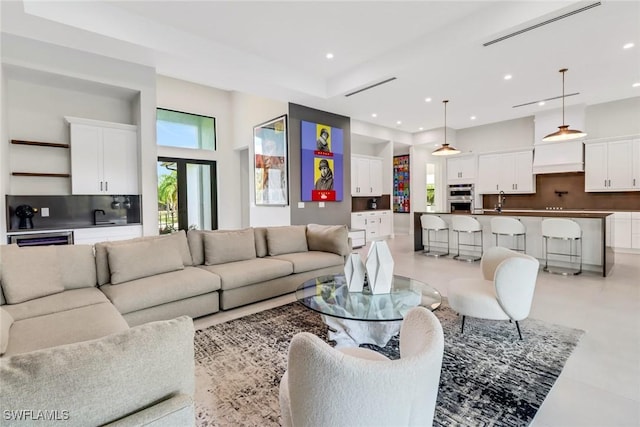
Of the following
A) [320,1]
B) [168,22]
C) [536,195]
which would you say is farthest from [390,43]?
[536,195]

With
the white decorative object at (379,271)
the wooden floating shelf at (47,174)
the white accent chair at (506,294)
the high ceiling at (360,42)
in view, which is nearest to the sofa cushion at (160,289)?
the white decorative object at (379,271)

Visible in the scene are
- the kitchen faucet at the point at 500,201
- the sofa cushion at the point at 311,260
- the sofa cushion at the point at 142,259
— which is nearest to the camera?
the sofa cushion at the point at 142,259

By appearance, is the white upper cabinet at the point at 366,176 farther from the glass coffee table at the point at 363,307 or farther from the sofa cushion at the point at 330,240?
the glass coffee table at the point at 363,307

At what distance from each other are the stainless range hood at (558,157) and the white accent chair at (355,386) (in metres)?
8.26

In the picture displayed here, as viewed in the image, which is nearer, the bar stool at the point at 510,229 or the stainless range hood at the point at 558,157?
the bar stool at the point at 510,229

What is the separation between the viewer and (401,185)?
10305 millimetres

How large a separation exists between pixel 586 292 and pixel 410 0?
4161mm

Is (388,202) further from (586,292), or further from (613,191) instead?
(586,292)

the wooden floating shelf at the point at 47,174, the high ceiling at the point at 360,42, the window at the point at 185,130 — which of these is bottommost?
the wooden floating shelf at the point at 47,174

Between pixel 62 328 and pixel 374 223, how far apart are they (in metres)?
7.44

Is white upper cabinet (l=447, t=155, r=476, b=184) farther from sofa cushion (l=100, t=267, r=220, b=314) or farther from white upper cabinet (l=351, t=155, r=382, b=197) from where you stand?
sofa cushion (l=100, t=267, r=220, b=314)

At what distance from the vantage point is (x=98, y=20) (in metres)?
3.50

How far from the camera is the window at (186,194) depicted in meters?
7.05

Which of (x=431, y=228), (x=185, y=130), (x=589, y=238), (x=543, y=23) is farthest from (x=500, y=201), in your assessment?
(x=185, y=130)
